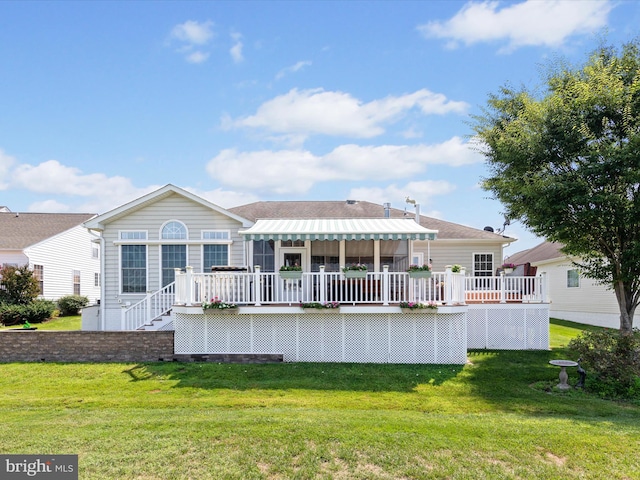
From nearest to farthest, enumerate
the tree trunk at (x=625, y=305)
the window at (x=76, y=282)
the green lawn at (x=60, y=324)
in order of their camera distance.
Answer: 1. the tree trunk at (x=625, y=305)
2. the green lawn at (x=60, y=324)
3. the window at (x=76, y=282)

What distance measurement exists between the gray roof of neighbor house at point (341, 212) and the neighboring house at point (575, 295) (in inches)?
164

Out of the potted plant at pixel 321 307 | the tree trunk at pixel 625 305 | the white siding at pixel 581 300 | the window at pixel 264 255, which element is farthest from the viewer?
the white siding at pixel 581 300

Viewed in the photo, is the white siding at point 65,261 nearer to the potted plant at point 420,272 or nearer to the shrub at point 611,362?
the potted plant at point 420,272

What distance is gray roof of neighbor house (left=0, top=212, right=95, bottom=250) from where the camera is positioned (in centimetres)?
2341

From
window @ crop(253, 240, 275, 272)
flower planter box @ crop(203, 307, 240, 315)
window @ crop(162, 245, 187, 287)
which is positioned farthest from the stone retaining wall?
window @ crop(253, 240, 275, 272)

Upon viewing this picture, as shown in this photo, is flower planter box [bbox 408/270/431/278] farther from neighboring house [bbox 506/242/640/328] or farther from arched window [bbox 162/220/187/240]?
neighboring house [bbox 506/242/640/328]

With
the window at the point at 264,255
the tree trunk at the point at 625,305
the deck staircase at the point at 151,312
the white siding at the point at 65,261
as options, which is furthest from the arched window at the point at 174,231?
the tree trunk at the point at 625,305

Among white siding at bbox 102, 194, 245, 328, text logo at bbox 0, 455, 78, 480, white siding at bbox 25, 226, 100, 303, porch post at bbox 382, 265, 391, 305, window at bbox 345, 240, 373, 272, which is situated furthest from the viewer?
white siding at bbox 25, 226, 100, 303

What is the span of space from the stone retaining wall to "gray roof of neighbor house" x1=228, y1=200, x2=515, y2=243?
27.2 ft

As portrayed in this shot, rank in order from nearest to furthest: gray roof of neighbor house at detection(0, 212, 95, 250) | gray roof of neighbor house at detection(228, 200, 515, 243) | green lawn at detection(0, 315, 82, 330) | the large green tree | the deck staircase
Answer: the large green tree, the deck staircase, green lawn at detection(0, 315, 82, 330), gray roof of neighbor house at detection(228, 200, 515, 243), gray roof of neighbor house at detection(0, 212, 95, 250)

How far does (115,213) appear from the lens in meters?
15.8

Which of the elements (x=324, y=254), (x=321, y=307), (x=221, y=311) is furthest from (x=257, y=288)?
(x=324, y=254)

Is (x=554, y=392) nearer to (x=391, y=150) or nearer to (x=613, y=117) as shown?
(x=613, y=117)

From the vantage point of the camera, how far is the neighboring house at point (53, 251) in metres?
23.0
